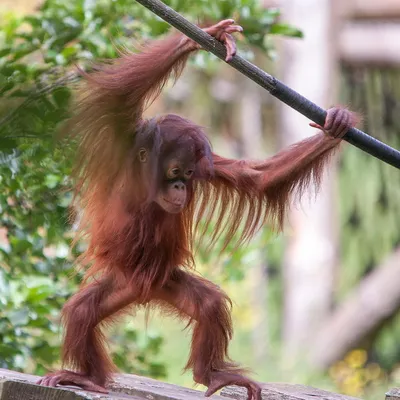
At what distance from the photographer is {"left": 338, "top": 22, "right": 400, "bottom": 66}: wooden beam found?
8078mm

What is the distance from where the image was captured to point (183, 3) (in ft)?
13.0

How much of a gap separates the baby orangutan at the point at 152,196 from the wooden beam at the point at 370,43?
216 inches

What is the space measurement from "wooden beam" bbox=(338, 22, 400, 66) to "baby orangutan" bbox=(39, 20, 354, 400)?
5.48 metres

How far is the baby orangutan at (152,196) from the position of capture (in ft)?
8.70

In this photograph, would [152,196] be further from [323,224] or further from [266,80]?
[323,224]

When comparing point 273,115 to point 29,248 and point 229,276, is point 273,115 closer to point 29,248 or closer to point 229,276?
point 229,276

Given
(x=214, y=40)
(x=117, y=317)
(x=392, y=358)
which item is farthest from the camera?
(x=392, y=358)

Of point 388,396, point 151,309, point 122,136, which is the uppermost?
point 122,136

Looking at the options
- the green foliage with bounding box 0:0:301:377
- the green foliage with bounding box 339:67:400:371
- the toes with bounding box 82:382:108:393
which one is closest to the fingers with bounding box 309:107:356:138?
the green foliage with bounding box 0:0:301:377

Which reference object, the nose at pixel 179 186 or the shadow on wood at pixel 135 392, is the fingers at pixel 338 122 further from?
the shadow on wood at pixel 135 392

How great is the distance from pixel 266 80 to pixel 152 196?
524mm

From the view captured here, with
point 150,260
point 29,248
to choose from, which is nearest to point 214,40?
point 150,260

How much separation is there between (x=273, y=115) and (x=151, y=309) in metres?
8.22

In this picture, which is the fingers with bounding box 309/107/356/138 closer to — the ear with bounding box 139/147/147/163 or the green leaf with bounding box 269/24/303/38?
the ear with bounding box 139/147/147/163
